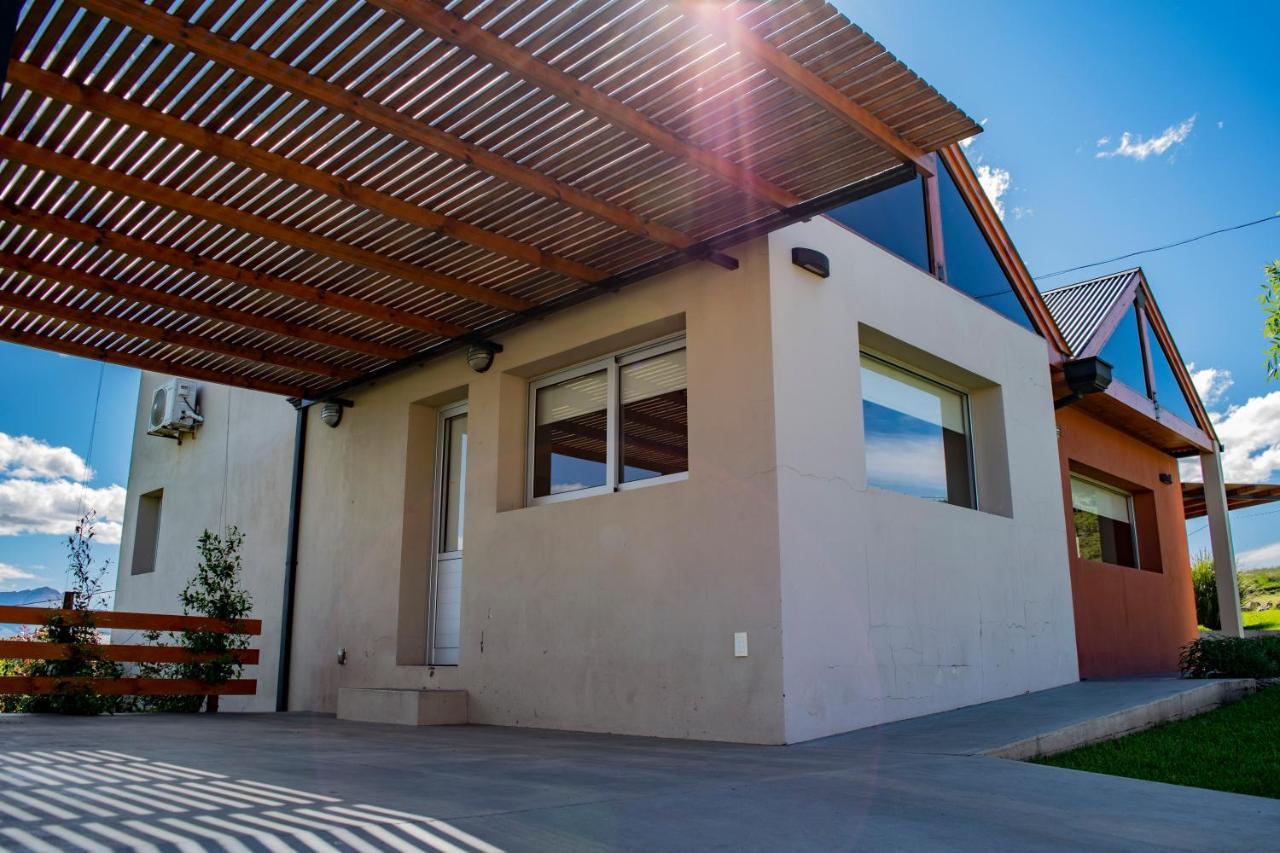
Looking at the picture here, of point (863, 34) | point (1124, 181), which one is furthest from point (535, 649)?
point (1124, 181)

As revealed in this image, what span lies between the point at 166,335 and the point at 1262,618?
2344 centimetres

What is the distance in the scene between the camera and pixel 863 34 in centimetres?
422

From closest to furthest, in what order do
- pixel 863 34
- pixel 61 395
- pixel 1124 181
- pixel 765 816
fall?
pixel 765 816 < pixel 863 34 < pixel 1124 181 < pixel 61 395

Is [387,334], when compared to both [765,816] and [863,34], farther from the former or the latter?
[765,816]

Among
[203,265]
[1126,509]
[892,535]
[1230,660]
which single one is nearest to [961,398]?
[892,535]

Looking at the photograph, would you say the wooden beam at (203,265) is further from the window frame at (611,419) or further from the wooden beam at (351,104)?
the wooden beam at (351,104)

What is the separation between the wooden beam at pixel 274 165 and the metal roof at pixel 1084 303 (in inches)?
247

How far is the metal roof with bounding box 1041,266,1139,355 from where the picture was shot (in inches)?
401

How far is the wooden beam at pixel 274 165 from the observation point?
4465 millimetres

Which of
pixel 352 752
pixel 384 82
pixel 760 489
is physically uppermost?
pixel 384 82

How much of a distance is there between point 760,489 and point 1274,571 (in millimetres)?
28731

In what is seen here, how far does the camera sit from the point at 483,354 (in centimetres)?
779

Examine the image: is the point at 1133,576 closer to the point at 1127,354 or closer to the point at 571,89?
the point at 1127,354

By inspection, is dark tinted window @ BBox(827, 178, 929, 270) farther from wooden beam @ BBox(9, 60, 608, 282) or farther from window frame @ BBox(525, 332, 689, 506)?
wooden beam @ BBox(9, 60, 608, 282)
